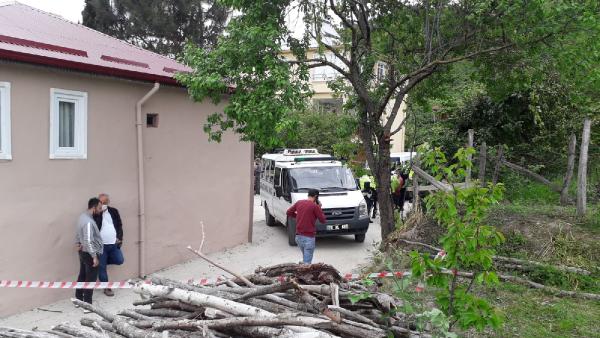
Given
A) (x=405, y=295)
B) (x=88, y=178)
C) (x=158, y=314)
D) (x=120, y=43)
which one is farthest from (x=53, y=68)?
(x=405, y=295)

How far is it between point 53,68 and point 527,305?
7509 millimetres

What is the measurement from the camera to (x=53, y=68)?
7.72m

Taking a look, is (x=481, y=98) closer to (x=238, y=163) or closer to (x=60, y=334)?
(x=238, y=163)

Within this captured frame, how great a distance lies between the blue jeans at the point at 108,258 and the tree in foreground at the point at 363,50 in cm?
253

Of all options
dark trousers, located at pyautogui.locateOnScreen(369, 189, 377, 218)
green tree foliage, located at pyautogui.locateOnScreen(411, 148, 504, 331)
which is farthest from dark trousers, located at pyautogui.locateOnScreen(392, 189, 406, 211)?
green tree foliage, located at pyautogui.locateOnScreen(411, 148, 504, 331)

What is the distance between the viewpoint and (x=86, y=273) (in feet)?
25.4

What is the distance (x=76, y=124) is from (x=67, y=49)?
3.99 ft

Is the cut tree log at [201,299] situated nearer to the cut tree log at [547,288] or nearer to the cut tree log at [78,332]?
the cut tree log at [78,332]

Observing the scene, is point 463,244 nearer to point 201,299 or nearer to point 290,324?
point 290,324

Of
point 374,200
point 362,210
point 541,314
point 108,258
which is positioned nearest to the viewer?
point 541,314

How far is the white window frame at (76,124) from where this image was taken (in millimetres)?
7824

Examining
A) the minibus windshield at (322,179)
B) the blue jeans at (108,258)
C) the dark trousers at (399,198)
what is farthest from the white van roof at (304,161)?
the blue jeans at (108,258)

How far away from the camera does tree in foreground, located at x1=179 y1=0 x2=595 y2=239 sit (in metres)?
7.88

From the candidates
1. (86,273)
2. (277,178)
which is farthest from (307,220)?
(277,178)
